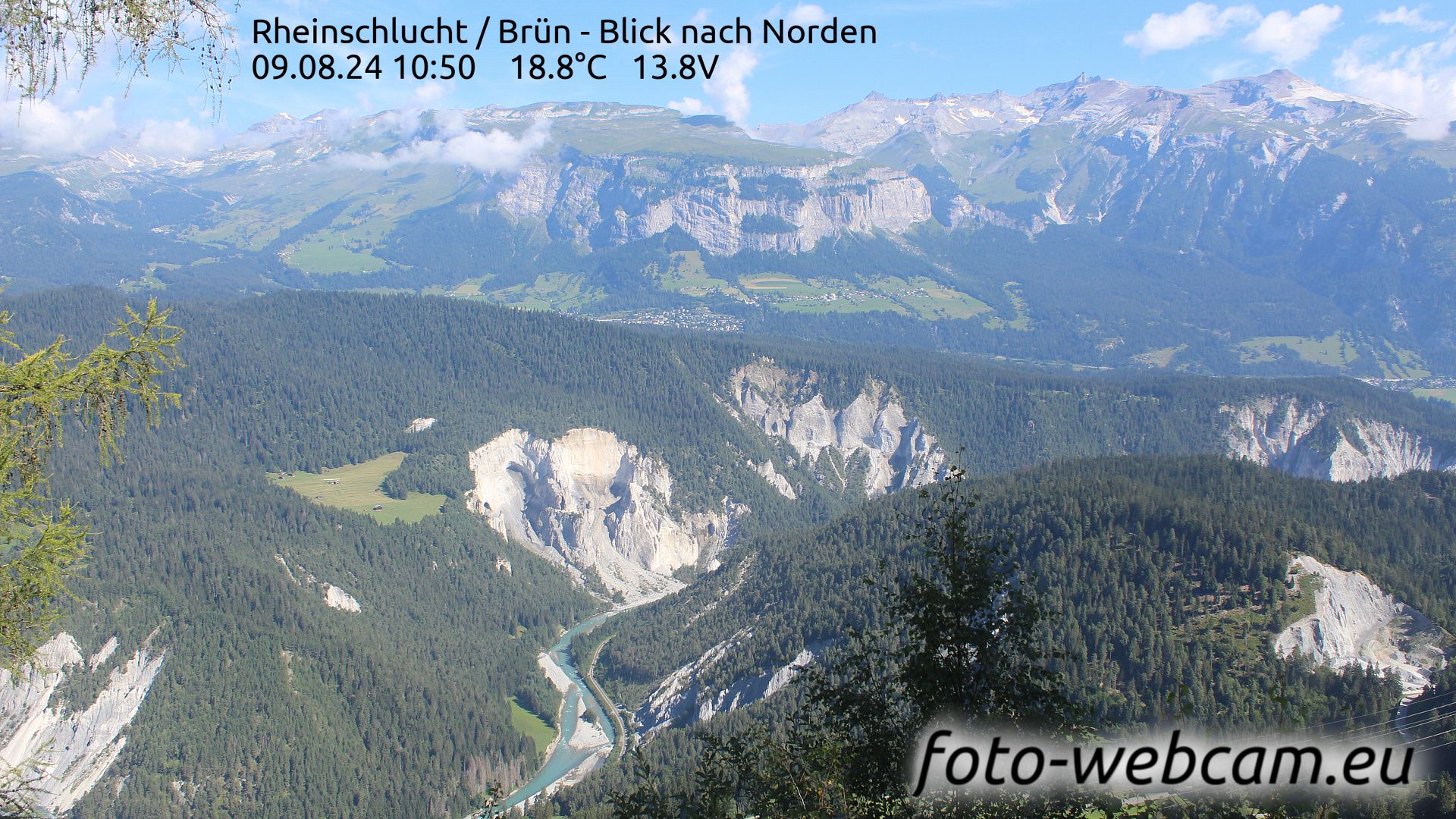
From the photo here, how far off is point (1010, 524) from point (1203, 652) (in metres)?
24.7

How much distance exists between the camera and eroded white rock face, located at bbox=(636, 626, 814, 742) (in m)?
84.9

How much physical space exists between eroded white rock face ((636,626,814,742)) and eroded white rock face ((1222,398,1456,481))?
346 feet

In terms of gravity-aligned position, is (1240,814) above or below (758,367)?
above

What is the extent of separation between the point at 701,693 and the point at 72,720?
1864 inches

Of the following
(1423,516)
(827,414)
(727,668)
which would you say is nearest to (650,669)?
(727,668)

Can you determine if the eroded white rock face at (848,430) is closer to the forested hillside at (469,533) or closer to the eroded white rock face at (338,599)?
the forested hillside at (469,533)

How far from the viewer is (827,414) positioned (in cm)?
18125

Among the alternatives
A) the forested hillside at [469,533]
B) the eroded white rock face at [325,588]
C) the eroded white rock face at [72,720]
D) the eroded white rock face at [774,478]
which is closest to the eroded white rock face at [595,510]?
the forested hillside at [469,533]

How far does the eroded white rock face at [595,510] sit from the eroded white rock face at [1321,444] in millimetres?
87597

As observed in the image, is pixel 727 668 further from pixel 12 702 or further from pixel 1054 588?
pixel 12 702

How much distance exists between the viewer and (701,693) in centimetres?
8950

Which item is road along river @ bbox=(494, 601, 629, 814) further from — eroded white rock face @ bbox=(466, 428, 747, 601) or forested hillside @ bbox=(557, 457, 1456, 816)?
eroded white rock face @ bbox=(466, 428, 747, 601)

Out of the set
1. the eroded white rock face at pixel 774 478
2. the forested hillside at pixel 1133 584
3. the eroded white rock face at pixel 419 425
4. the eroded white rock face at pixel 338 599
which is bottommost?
the eroded white rock face at pixel 774 478

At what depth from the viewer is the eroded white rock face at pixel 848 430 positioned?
179250 millimetres
